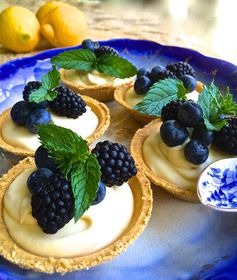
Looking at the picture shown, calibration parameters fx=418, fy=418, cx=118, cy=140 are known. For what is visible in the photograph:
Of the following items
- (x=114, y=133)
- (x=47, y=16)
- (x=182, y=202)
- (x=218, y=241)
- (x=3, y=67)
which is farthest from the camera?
(x=47, y=16)

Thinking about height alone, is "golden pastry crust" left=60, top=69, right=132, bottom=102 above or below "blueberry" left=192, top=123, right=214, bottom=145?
below

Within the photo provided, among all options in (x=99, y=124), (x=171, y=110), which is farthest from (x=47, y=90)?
(x=171, y=110)

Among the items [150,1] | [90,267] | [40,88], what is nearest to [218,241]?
[90,267]

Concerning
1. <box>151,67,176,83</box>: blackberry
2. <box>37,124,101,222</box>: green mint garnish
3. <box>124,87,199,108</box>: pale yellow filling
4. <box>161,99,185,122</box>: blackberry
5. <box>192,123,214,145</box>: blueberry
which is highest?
<box>37,124,101,222</box>: green mint garnish

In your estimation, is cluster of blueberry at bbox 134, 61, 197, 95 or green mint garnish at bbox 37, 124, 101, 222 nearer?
green mint garnish at bbox 37, 124, 101, 222

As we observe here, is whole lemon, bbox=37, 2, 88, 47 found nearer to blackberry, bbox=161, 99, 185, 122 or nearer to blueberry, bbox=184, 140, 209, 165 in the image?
blackberry, bbox=161, 99, 185, 122

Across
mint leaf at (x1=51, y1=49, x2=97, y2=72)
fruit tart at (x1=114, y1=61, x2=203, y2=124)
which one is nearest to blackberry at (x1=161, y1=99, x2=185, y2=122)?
fruit tart at (x1=114, y1=61, x2=203, y2=124)

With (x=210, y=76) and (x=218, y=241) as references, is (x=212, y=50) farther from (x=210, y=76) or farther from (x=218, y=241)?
(x=218, y=241)
